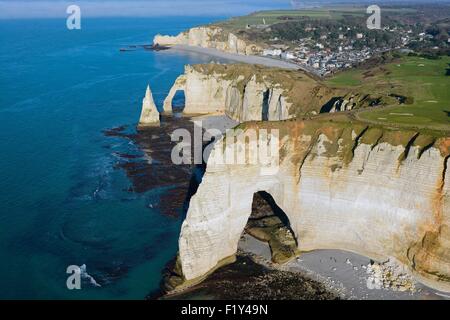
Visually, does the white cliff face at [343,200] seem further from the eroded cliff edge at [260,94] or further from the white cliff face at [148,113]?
the white cliff face at [148,113]

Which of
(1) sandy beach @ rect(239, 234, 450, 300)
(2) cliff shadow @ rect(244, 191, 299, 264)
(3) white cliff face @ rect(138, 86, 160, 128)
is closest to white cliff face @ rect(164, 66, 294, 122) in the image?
(3) white cliff face @ rect(138, 86, 160, 128)

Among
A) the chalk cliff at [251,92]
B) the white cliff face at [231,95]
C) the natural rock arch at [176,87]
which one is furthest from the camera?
the natural rock arch at [176,87]

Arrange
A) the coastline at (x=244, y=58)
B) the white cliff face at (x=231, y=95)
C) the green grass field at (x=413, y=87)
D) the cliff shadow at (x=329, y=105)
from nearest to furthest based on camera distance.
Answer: the green grass field at (x=413, y=87) → the cliff shadow at (x=329, y=105) → the white cliff face at (x=231, y=95) → the coastline at (x=244, y=58)

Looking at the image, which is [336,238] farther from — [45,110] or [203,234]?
[45,110]

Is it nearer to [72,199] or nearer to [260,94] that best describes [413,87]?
[260,94]

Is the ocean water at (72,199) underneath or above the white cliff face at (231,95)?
underneath

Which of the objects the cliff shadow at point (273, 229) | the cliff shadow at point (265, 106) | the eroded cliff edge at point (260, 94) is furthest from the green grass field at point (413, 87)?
the cliff shadow at point (273, 229)
